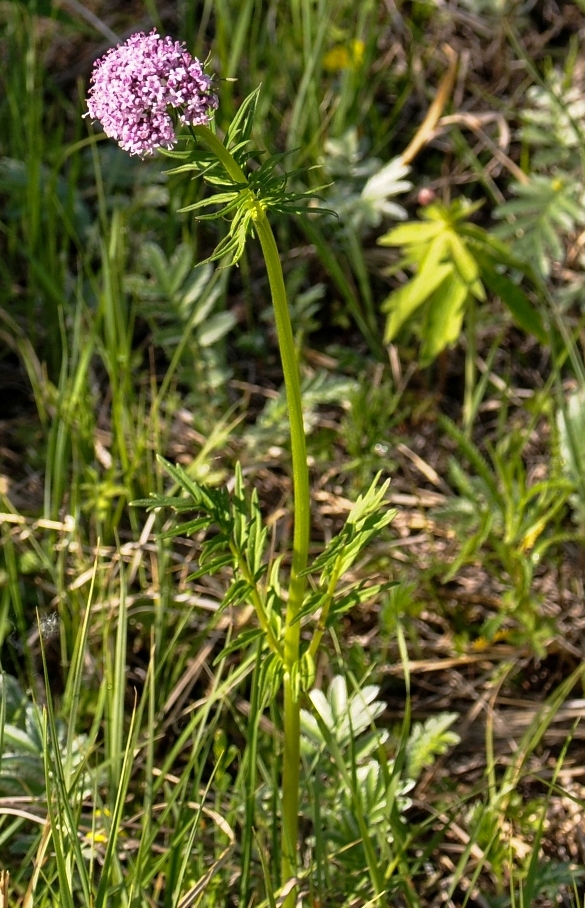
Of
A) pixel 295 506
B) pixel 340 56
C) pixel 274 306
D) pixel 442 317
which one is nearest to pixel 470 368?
pixel 442 317

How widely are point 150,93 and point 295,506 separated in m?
0.60

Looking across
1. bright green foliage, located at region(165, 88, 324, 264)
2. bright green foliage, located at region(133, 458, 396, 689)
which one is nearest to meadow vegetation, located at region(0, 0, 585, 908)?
bright green foliage, located at region(133, 458, 396, 689)

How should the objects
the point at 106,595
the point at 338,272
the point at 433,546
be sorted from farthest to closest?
1. the point at 338,272
2. the point at 433,546
3. the point at 106,595

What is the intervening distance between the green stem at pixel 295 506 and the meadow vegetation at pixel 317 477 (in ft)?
0.14

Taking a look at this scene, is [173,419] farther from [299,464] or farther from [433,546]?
[299,464]

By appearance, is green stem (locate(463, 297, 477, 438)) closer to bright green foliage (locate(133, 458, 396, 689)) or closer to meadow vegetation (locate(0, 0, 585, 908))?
meadow vegetation (locate(0, 0, 585, 908))

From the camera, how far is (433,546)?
2537 millimetres

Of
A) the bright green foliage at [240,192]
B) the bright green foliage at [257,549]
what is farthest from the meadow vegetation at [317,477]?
the bright green foliage at [240,192]

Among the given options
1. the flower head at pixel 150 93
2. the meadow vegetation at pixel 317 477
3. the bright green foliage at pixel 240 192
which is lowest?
the meadow vegetation at pixel 317 477

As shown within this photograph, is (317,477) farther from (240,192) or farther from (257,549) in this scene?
(240,192)

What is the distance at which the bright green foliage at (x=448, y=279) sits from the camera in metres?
2.63

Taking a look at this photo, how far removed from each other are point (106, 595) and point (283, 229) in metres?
1.35

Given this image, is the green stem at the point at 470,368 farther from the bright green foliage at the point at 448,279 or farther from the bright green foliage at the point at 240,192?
the bright green foliage at the point at 240,192

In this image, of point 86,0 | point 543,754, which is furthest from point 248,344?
point 86,0
